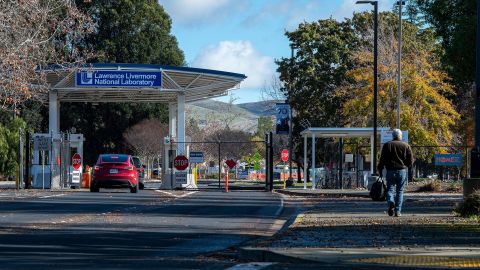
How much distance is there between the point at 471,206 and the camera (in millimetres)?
18219

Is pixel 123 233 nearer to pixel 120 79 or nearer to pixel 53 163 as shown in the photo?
pixel 120 79

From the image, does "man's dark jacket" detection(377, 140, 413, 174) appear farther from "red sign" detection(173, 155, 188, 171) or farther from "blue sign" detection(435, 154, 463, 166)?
"red sign" detection(173, 155, 188, 171)

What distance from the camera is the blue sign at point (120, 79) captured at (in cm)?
4388

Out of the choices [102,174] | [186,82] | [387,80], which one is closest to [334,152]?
[387,80]

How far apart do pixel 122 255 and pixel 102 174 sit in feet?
84.1

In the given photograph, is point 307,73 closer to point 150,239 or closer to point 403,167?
point 403,167

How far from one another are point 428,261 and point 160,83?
111 ft

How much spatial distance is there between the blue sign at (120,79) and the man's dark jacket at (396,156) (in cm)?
2657

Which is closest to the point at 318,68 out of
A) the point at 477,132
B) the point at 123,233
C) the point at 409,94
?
the point at 409,94

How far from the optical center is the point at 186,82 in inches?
1826

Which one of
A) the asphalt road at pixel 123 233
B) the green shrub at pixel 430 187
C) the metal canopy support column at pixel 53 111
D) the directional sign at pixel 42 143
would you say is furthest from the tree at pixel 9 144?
the asphalt road at pixel 123 233

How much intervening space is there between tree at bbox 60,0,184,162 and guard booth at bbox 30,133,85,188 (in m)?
18.6

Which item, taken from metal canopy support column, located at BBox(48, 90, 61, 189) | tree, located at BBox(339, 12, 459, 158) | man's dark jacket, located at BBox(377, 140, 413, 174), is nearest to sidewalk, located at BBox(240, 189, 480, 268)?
man's dark jacket, located at BBox(377, 140, 413, 174)

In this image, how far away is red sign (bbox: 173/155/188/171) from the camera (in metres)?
43.8
